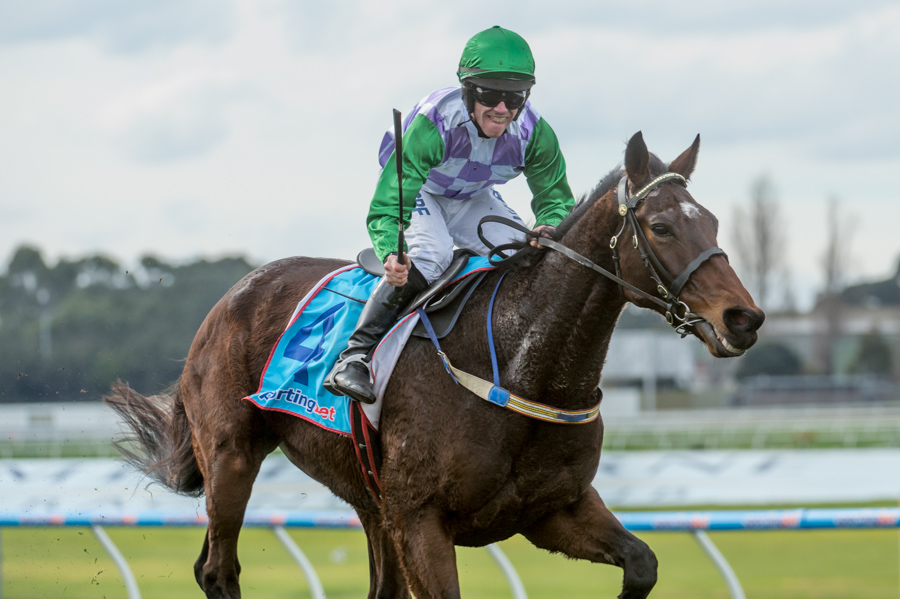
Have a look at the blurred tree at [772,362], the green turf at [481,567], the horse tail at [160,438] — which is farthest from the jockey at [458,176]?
the blurred tree at [772,362]

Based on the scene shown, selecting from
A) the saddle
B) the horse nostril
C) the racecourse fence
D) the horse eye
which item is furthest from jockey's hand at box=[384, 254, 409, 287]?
the racecourse fence

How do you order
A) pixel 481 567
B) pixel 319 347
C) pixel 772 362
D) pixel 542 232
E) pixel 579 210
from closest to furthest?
pixel 579 210, pixel 542 232, pixel 319 347, pixel 481 567, pixel 772 362

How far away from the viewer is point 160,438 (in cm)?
496

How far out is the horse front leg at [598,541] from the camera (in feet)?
11.0

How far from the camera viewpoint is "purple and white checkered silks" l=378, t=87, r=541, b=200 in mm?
3527

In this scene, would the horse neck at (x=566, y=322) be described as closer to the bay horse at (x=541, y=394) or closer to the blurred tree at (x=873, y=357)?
the bay horse at (x=541, y=394)

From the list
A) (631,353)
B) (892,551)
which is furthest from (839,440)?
(631,353)

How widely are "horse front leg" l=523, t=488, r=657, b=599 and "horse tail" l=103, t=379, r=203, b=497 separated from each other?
1.91m

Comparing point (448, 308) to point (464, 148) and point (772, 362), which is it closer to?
point (464, 148)

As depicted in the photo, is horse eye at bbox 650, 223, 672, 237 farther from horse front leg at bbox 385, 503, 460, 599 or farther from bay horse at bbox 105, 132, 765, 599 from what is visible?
horse front leg at bbox 385, 503, 460, 599

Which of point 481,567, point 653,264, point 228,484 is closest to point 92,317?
point 481,567

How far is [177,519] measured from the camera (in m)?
5.34

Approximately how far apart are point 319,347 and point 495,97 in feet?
3.85

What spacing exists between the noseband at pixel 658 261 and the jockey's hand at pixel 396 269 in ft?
2.34
